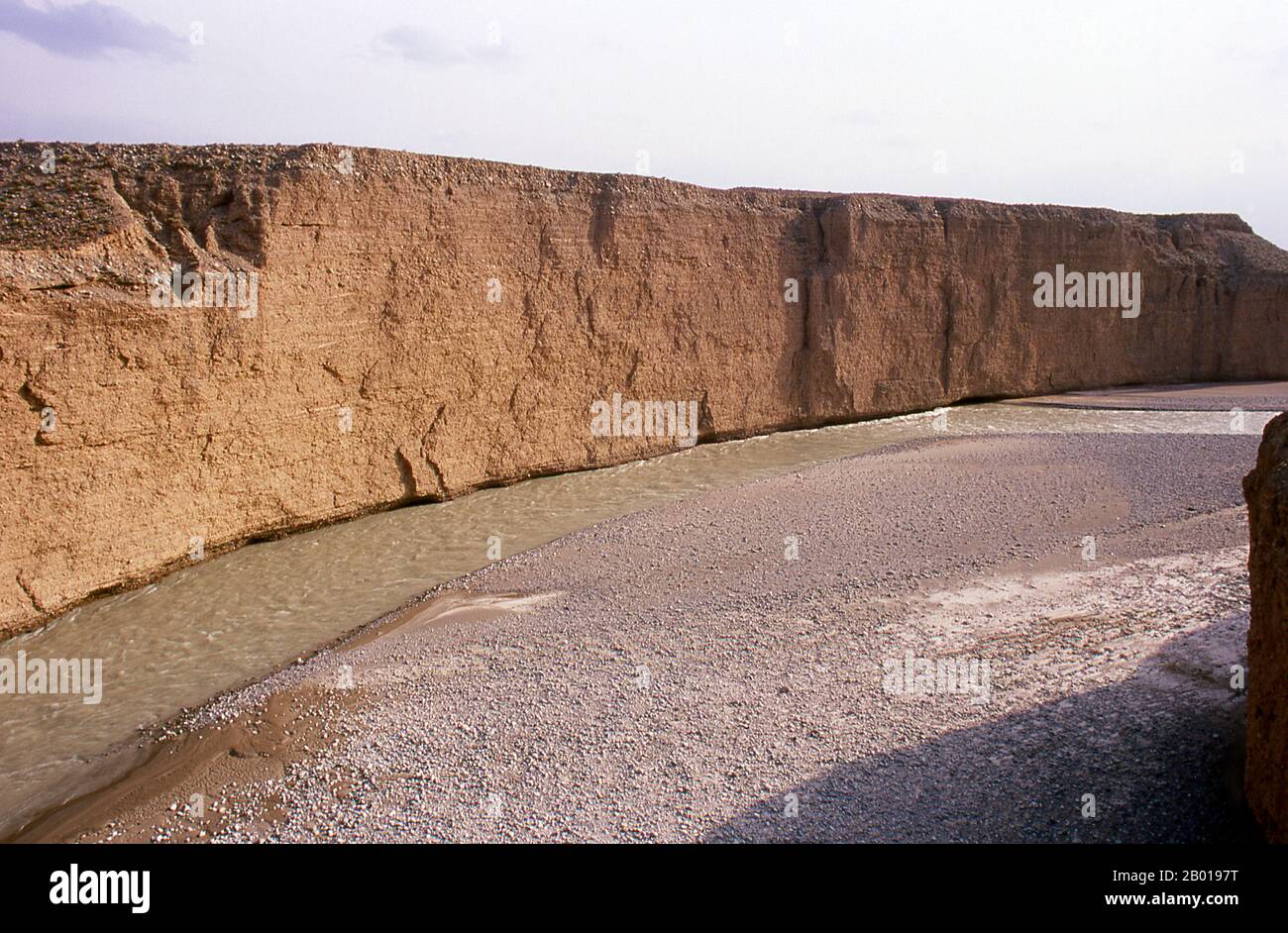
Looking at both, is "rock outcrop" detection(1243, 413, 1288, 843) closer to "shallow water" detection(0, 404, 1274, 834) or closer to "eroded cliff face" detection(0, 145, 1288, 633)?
"shallow water" detection(0, 404, 1274, 834)

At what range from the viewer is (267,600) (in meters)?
6.81

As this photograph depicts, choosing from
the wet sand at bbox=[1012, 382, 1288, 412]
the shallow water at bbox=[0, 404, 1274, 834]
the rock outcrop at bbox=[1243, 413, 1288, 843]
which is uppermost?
the wet sand at bbox=[1012, 382, 1288, 412]

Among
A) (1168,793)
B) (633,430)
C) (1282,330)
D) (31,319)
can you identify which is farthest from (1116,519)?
(1282,330)

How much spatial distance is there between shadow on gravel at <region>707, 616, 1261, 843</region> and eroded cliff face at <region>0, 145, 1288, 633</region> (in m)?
5.36

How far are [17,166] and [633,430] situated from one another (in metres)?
6.35

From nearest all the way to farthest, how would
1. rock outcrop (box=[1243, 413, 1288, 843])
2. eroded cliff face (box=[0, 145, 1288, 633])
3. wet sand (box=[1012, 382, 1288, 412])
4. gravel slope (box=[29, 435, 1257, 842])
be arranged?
rock outcrop (box=[1243, 413, 1288, 843]), gravel slope (box=[29, 435, 1257, 842]), eroded cliff face (box=[0, 145, 1288, 633]), wet sand (box=[1012, 382, 1288, 412])

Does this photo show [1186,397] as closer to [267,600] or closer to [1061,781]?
[1061,781]

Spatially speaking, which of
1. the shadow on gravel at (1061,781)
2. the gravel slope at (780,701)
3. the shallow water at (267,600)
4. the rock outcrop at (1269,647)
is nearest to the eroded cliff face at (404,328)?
the shallow water at (267,600)

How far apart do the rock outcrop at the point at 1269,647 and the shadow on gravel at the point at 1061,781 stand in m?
0.21

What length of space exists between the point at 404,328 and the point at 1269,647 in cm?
721

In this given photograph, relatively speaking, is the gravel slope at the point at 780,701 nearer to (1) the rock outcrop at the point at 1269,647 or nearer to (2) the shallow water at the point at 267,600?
(1) the rock outcrop at the point at 1269,647

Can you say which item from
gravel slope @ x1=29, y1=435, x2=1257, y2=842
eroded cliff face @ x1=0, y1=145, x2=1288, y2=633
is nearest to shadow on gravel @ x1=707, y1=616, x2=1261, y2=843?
gravel slope @ x1=29, y1=435, x2=1257, y2=842

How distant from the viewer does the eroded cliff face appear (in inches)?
248

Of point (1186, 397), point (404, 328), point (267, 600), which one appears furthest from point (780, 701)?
point (1186, 397)
